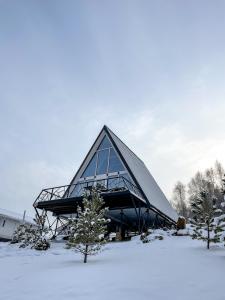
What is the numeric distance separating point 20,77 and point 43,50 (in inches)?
80.2

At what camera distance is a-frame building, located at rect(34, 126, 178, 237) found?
16203 mm

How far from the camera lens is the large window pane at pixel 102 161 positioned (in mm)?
19727

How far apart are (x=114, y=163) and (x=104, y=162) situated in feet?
3.30

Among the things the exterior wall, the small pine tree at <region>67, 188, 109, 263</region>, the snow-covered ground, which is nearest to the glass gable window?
the small pine tree at <region>67, 188, 109, 263</region>

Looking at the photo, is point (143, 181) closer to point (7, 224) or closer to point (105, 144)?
point (105, 144)

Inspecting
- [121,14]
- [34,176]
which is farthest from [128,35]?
[34,176]

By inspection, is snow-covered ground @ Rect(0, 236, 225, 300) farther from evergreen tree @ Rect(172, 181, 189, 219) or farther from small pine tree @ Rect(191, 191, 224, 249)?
evergreen tree @ Rect(172, 181, 189, 219)

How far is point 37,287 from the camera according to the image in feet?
17.7

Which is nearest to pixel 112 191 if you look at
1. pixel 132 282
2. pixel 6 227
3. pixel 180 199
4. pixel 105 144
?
pixel 105 144

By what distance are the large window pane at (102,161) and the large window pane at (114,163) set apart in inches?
18.1

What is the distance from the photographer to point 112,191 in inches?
620

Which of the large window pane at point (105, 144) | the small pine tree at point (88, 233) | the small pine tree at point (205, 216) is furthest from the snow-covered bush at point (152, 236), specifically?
the large window pane at point (105, 144)

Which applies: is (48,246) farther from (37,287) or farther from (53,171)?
(53,171)

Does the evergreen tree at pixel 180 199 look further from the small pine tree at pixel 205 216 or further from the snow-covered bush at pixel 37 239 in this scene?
the small pine tree at pixel 205 216
